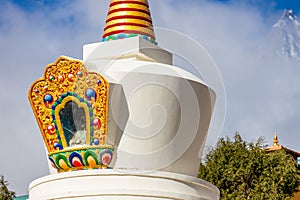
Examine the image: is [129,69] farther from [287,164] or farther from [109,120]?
[287,164]

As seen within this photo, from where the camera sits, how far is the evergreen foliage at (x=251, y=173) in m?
25.8

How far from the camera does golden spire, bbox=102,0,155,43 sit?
1727 cm

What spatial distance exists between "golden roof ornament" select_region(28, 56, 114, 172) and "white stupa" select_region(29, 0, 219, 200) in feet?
0.07

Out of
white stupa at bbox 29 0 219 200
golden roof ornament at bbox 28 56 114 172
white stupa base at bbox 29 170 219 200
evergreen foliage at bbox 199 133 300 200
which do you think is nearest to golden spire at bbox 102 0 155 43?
white stupa at bbox 29 0 219 200

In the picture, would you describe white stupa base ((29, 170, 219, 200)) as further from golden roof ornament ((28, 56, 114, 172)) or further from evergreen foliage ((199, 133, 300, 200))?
evergreen foliage ((199, 133, 300, 200))

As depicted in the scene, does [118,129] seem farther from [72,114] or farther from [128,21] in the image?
[128,21]

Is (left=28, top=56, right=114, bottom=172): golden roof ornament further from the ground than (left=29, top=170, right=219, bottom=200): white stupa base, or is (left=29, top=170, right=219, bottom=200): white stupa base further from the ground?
(left=28, top=56, right=114, bottom=172): golden roof ornament

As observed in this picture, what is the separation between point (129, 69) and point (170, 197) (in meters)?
3.03

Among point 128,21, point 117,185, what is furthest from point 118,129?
point 128,21

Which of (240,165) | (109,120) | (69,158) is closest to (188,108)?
(109,120)

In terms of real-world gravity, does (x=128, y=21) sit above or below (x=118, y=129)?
above

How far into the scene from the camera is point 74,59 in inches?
612

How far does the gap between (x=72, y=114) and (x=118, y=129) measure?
1.19 metres

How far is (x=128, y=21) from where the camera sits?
687 inches
